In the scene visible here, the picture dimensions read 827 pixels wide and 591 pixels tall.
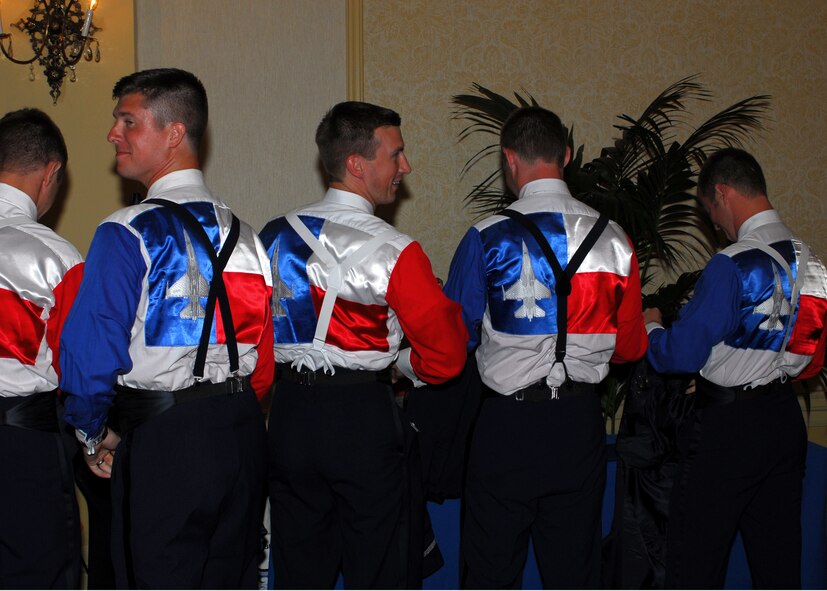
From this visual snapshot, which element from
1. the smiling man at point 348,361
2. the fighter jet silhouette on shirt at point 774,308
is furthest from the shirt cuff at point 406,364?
the fighter jet silhouette on shirt at point 774,308

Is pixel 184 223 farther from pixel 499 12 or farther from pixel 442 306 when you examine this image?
pixel 499 12

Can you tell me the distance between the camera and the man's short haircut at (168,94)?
218cm

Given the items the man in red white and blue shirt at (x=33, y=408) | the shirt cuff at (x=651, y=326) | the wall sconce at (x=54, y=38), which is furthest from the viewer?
the wall sconce at (x=54, y=38)

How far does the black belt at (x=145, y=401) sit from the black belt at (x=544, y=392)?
0.96 metres

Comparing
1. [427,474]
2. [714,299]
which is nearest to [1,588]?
[427,474]

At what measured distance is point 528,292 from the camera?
8.31 ft

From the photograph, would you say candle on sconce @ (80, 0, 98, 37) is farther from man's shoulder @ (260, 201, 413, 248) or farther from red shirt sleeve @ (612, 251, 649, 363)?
red shirt sleeve @ (612, 251, 649, 363)

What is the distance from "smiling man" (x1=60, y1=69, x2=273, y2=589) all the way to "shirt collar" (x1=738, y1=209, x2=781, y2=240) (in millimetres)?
1671

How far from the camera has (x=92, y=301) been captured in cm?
193

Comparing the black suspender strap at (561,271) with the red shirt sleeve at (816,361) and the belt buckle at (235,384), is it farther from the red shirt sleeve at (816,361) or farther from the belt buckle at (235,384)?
the red shirt sleeve at (816,361)

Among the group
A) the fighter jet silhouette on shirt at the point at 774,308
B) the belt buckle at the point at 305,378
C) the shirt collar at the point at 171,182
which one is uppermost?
the shirt collar at the point at 171,182

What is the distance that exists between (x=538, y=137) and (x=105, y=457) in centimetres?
160

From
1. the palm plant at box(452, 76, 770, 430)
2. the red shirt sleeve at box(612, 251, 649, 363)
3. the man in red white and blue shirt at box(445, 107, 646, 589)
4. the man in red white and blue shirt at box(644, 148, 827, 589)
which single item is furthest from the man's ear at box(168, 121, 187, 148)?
the palm plant at box(452, 76, 770, 430)

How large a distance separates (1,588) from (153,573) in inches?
24.8
